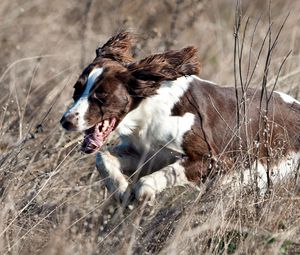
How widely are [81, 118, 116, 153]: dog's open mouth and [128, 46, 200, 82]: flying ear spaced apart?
35 centimetres

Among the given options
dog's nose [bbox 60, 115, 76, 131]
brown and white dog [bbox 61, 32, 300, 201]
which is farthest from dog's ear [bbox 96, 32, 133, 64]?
dog's nose [bbox 60, 115, 76, 131]

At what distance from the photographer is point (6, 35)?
1102 centimetres

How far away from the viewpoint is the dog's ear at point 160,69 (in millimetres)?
5840

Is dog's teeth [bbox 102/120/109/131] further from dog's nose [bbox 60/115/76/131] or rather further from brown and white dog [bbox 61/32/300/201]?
dog's nose [bbox 60/115/76/131]

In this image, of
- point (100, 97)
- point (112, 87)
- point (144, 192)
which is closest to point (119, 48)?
point (112, 87)

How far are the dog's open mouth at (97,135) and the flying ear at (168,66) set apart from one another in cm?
35

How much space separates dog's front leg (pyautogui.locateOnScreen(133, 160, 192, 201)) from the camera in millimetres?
5500

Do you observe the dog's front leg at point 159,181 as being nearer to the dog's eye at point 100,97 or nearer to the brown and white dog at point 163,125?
the brown and white dog at point 163,125

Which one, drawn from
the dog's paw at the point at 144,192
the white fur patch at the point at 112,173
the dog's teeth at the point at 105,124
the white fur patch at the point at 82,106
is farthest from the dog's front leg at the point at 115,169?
the white fur patch at the point at 82,106

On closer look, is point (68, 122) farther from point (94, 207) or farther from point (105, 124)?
point (94, 207)

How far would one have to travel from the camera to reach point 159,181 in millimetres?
5609

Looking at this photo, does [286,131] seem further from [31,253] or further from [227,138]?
[31,253]

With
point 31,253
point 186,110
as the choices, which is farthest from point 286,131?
point 31,253

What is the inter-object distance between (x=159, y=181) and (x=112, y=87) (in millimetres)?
621
